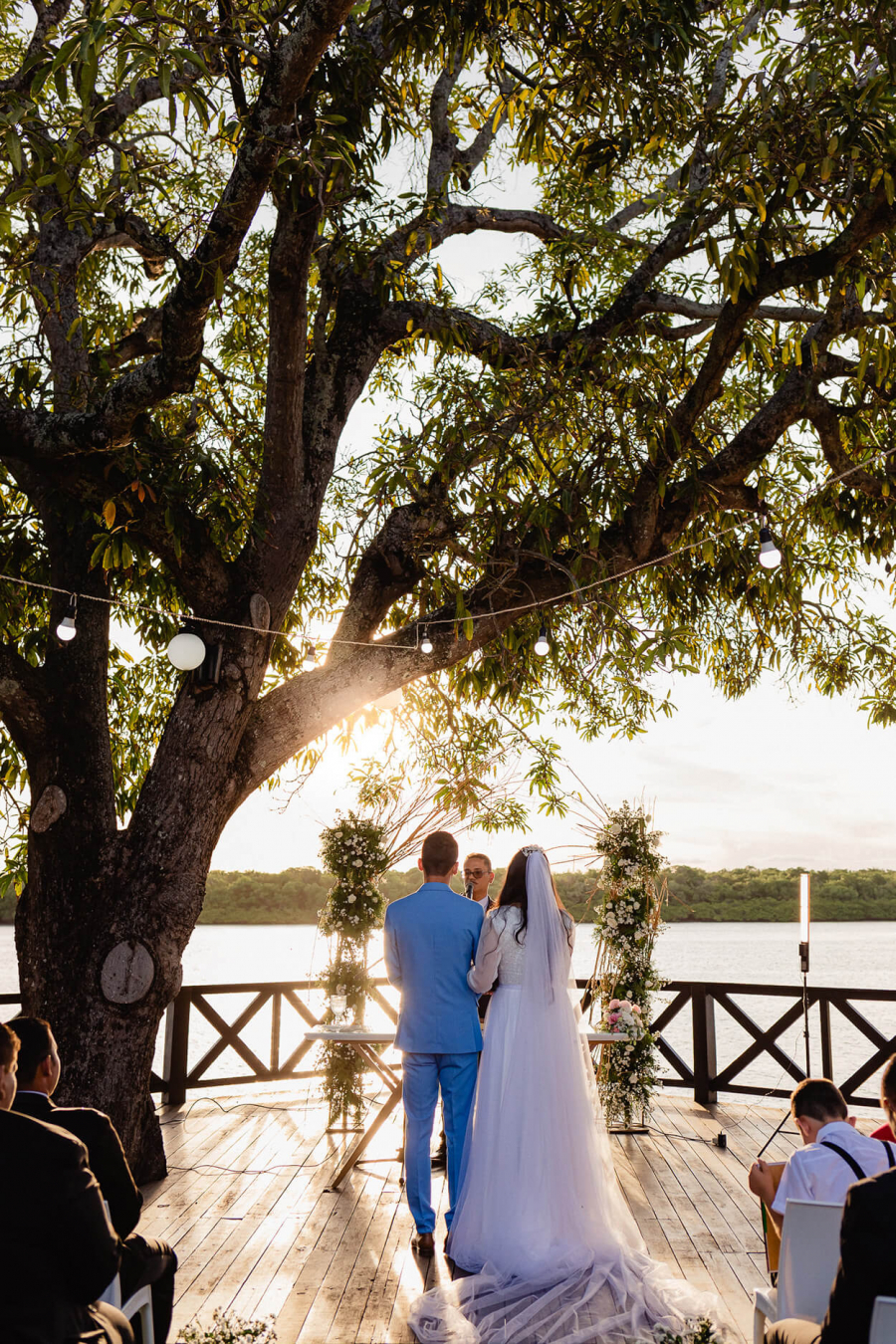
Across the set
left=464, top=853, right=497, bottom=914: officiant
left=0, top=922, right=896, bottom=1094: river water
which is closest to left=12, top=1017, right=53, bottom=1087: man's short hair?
left=464, top=853, right=497, bottom=914: officiant

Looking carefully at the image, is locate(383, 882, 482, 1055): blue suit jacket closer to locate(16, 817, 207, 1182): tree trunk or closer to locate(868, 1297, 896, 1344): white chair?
locate(16, 817, 207, 1182): tree trunk

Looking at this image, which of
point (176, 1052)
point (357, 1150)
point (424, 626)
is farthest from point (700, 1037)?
point (424, 626)

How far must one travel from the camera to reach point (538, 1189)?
399cm

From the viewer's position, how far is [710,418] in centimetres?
632

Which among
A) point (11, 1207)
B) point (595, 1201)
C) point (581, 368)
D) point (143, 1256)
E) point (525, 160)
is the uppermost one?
point (525, 160)

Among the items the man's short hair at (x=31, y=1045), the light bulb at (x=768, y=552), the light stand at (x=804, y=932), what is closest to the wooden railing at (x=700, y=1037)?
the light stand at (x=804, y=932)

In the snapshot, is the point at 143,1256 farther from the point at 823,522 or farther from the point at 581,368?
the point at 823,522

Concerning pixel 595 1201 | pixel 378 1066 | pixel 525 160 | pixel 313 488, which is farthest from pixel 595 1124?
pixel 525 160

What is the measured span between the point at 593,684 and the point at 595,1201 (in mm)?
4628

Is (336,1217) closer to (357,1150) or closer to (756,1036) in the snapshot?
(357,1150)

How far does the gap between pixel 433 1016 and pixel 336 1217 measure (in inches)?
A: 55.8

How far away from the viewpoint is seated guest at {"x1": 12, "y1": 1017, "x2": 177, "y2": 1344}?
8.45 feet

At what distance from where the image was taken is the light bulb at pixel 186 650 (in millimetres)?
4742

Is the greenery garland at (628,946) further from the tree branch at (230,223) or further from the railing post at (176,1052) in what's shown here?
the tree branch at (230,223)
